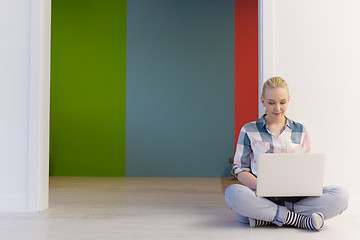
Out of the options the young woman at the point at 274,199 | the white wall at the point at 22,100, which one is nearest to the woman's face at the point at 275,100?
the young woman at the point at 274,199

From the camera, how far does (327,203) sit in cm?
197

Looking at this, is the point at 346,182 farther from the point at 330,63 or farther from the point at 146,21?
the point at 146,21

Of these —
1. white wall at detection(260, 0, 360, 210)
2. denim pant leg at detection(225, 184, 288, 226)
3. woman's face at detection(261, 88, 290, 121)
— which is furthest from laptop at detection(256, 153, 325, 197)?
white wall at detection(260, 0, 360, 210)

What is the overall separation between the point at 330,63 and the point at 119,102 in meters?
2.59

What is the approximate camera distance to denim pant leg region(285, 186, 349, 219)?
197 centimetres

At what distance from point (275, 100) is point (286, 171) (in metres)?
0.39

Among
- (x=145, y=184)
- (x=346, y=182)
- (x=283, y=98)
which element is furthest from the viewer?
(x=145, y=184)

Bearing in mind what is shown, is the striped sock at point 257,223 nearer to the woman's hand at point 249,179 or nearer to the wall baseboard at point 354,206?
the woman's hand at point 249,179

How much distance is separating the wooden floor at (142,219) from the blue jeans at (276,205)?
2.6 inches

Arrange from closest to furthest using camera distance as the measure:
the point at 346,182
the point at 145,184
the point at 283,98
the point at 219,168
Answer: the point at 283,98 < the point at 346,182 < the point at 145,184 < the point at 219,168

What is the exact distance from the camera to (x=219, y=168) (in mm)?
4445

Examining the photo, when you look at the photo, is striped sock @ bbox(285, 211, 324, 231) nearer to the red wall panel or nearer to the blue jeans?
the blue jeans

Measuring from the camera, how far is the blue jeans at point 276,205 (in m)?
1.94

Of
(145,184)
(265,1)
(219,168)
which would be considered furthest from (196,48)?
(265,1)
